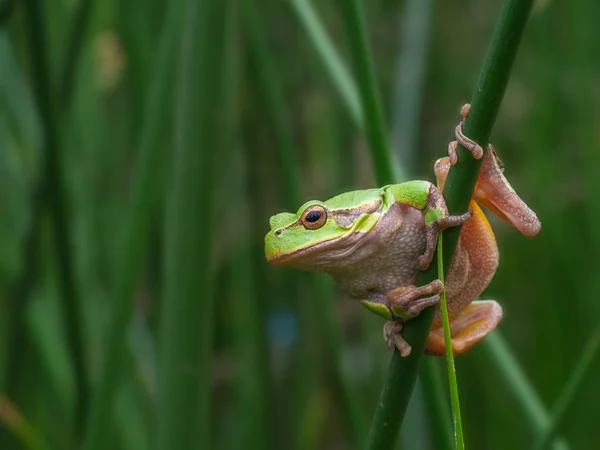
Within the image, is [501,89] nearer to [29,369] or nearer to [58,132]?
[58,132]

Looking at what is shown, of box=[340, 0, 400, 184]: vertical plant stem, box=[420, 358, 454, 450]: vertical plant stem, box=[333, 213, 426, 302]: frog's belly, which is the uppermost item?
box=[340, 0, 400, 184]: vertical plant stem

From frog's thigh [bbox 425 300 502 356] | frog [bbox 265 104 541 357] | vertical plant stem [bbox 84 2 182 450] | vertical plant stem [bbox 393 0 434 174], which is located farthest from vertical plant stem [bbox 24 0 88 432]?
vertical plant stem [bbox 393 0 434 174]

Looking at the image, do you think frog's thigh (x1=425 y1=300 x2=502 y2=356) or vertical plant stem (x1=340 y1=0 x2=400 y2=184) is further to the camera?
frog's thigh (x1=425 y1=300 x2=502 y2=356)

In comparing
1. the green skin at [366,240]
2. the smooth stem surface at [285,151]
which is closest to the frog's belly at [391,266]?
the green skin at [366,240]

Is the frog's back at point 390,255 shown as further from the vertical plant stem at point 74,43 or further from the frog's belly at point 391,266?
the vertical plant stem at point 74,43

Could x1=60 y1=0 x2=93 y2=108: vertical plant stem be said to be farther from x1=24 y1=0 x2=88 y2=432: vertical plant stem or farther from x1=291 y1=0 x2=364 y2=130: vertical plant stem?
x1=291 y1=0 x2=364 y2=130: vertical plant stem

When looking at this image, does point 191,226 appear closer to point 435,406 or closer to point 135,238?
point 135,238
